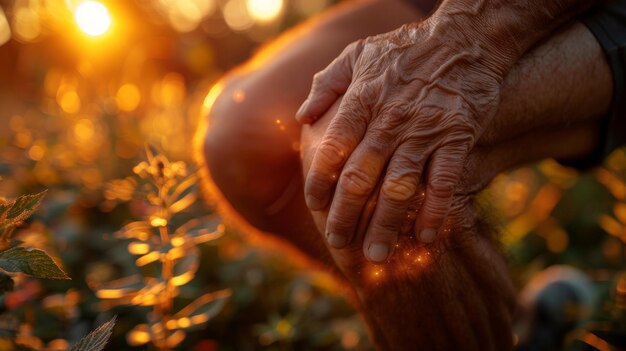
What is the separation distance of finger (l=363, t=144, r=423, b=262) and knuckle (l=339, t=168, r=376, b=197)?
3 cm

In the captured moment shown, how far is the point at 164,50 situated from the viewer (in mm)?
6070

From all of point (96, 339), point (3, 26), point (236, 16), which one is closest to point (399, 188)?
point (96, 339)

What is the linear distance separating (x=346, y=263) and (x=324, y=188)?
203mm

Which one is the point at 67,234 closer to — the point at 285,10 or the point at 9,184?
the point at 9,184

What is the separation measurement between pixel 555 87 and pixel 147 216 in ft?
4.11

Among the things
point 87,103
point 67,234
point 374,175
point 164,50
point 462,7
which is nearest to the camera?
point 374,175

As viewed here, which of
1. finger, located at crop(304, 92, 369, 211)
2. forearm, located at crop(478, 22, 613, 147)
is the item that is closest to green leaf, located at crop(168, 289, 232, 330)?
finger, located at crop(304, 92, 369, 211)

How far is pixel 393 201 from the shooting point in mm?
1107

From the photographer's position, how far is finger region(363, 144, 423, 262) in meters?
1.10

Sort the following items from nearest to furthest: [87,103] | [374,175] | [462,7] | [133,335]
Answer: [374,175]
[462,7]
[133,335]
[87,103]

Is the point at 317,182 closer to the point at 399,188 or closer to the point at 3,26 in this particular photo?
the point at 399,188

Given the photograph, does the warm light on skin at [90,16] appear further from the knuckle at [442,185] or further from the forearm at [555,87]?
the knuckle at [442,185]

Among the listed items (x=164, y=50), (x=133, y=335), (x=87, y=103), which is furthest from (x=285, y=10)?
(x=133, y=335)

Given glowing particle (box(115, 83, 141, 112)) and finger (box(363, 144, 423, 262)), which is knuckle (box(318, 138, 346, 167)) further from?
glowing particle (box(115, 83, 141, 112))
